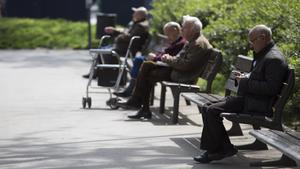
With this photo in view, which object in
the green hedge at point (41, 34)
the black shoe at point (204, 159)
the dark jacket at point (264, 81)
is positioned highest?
the dark jacket at point (264, 81)

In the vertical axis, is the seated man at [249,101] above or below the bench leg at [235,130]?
above

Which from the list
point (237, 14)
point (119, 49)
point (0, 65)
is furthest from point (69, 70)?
point (237, 14)

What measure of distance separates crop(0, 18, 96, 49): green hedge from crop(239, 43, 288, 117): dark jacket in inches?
707

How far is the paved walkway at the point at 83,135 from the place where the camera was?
885 centimetres

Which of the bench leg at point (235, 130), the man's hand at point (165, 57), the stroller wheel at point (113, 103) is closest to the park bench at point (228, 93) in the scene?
the bench leg at point (235, 130)

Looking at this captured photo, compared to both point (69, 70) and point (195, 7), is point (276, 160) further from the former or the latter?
point (69, 70)

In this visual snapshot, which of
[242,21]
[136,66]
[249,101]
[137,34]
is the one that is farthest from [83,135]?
[137,34]

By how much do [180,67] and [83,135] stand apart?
1.78m

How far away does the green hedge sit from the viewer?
26.5 metres

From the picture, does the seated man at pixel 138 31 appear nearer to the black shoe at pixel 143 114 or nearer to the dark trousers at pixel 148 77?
the dark trousers at pixel 148 77

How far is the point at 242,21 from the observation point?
12.9m

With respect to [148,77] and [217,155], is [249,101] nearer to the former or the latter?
[217,155]

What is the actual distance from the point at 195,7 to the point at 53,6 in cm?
1913

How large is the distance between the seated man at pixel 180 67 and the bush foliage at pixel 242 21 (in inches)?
27.5
